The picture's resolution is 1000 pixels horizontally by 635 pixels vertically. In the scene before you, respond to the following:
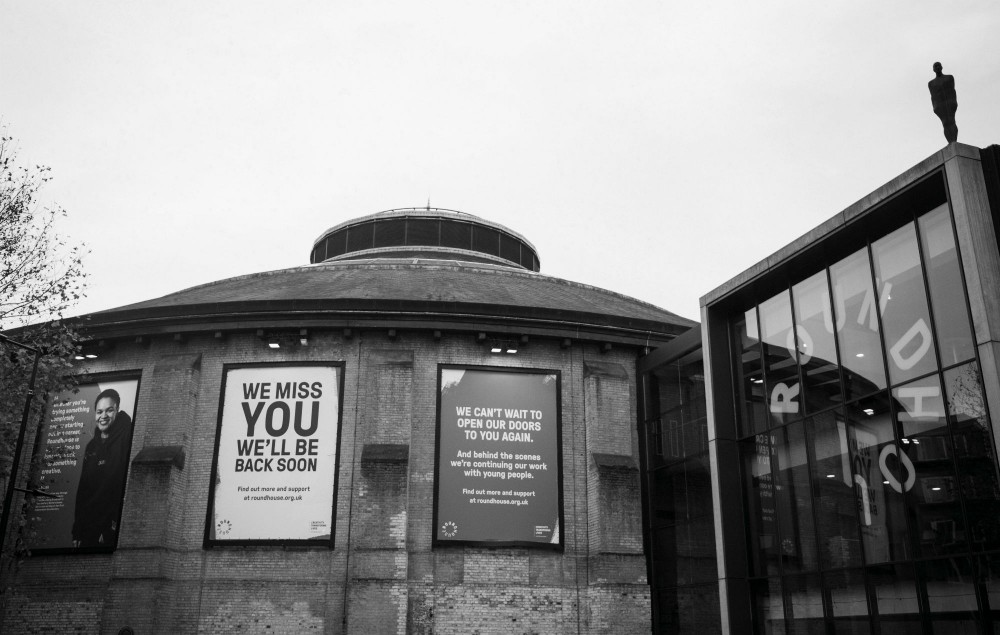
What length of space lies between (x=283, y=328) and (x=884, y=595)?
16.5m

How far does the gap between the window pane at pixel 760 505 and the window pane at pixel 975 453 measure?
5198 millimetres

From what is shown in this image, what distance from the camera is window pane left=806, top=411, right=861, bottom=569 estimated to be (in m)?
16.5

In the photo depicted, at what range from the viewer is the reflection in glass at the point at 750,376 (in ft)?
65.3

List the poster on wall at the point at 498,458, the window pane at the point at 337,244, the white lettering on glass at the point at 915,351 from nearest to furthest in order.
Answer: the white lettering on glass at the point at 915,351 < the poster on wall at the point at 498,458 < the window pane at the point at 337,244

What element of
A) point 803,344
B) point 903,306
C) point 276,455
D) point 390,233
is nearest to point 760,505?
point 803,344

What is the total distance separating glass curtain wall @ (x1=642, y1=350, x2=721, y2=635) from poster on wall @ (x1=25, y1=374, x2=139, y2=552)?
571 inches

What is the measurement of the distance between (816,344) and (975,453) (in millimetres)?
4483

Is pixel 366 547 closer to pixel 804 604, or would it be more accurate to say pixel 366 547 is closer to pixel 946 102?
pixel 804 604

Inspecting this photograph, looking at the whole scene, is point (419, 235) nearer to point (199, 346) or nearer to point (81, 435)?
point (199, 346)

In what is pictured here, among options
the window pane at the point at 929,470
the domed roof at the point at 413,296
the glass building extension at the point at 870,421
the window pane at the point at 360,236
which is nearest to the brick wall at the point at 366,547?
the domed roof at the point at 413,296

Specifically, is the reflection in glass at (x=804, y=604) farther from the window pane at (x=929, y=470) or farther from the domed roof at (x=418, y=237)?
the domed roof at (x=418, y=237)

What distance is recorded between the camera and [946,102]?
52.5ft

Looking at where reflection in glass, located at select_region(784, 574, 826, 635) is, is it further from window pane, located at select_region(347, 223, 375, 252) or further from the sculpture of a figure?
window pane, located at select_region(347, 223, 375, 252)

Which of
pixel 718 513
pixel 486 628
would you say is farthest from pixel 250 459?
pixel 718 513
